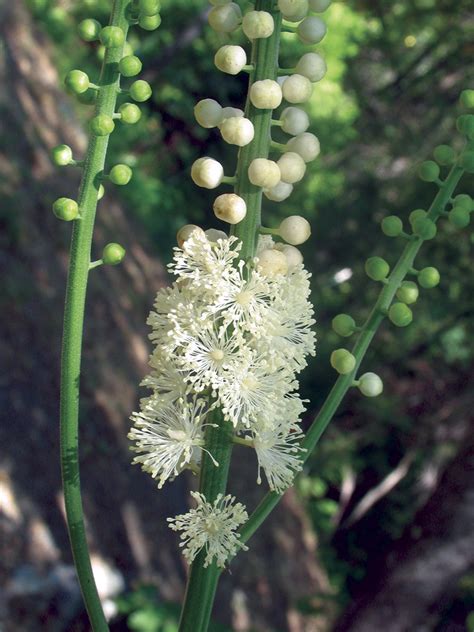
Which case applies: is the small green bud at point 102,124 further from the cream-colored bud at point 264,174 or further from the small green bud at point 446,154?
the small green bud at point 446,154

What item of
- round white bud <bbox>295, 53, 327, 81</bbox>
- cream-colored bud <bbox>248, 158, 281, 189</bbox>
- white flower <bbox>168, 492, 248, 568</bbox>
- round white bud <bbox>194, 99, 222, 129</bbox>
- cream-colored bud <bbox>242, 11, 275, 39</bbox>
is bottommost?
white flower <bbox>168, 492, 248, 568</bbox>

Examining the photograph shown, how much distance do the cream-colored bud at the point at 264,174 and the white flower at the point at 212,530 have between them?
0.48 metres

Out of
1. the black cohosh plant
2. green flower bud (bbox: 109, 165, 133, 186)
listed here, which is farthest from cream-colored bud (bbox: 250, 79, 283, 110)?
green flower bud (bbox: 109, 165, 133, 186)

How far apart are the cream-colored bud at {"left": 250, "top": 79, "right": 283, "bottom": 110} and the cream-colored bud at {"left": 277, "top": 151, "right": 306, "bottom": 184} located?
4.5 inches

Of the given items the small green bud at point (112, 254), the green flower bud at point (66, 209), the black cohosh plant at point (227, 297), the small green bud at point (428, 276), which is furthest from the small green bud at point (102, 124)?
the small green bud at point (428, 276)

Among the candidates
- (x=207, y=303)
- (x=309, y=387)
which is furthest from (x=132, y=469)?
(x=207, y=303)

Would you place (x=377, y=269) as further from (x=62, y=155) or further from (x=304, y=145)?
(x=62, y=155)

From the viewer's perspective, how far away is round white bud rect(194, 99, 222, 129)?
1334 millimetres

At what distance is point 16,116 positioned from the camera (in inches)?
424

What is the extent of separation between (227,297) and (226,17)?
1.39ft

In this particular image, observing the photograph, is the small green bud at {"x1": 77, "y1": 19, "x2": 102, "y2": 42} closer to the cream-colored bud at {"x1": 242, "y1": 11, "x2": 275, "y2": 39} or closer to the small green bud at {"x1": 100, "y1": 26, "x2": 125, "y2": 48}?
the small green bud at {"x1": 100, "y1": 26, "x2": 125, "y2": 48}

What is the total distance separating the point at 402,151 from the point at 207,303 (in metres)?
8.99

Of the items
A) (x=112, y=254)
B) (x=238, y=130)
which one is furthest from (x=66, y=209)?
(x=238, y=130)

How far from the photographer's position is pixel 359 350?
140 cm
